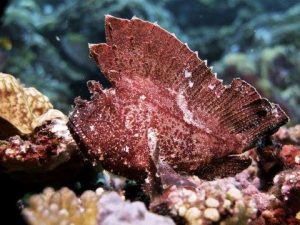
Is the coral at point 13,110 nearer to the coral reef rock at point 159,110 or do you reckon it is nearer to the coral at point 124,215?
the coral reef rock at point 159,110

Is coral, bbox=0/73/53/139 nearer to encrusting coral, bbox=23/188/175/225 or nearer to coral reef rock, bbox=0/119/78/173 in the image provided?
coral reef rock, bbox=0/119/78/173

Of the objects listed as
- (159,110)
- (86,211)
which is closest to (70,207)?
(86,211)

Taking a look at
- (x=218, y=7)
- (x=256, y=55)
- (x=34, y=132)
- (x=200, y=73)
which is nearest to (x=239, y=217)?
(x=200, y=73)

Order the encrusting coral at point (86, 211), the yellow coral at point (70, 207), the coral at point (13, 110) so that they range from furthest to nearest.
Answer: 1. the coral at point (13, 110)
2. the yellow coral at point (70, 207)
3. the encrusting coral at point (86, 211)

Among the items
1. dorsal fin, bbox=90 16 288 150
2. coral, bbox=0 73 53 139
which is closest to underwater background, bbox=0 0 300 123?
coral, bbox=0 73 53 139

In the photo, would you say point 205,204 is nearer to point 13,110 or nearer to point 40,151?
point 40,151

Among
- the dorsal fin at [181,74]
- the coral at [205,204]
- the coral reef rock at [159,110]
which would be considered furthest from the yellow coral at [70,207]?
the dorsal fin at [181,74]
